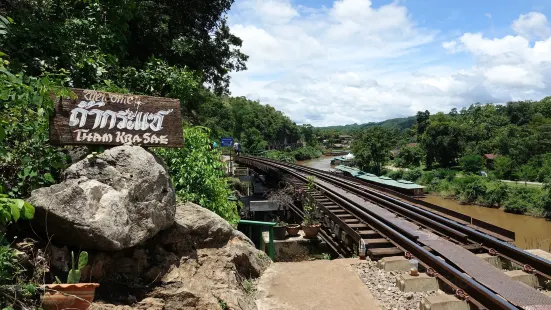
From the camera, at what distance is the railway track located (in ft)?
14.9

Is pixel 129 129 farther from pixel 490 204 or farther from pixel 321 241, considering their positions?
pixel 490 204

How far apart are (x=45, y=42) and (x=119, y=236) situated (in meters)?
4.35

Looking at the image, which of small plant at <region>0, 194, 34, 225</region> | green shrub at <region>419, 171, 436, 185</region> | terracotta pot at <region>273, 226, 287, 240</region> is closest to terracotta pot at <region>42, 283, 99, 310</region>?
small plant at <region>0, 194, 34, 225</region>

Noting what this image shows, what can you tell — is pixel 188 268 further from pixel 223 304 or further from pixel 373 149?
pixel 373 149

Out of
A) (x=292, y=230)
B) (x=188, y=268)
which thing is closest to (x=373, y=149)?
(x=292, y=230)

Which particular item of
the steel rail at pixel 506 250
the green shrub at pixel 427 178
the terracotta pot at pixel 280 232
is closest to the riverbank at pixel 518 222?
the green shrub at pixel 427 178

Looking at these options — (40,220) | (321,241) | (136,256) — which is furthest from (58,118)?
(321,241)

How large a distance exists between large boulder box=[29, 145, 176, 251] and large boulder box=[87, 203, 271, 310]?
360mm

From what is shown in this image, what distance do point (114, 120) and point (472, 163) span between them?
143 feet

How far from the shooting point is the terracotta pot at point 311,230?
9.54 metres

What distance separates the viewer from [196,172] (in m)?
6.01

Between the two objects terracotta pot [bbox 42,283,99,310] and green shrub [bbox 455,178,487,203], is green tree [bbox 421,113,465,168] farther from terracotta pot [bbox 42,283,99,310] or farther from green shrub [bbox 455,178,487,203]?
terracotta pot [bbox 42,283,99,310]

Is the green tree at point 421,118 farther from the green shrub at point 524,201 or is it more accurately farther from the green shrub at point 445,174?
the green shrub at point 524,201

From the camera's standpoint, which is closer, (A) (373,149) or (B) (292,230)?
(B) (292,230)
